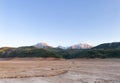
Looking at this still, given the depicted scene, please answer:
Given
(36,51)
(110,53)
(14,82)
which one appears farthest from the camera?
(36,51)

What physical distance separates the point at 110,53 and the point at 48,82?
256 feet

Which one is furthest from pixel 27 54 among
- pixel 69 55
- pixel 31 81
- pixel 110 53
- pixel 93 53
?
pixel 31 81

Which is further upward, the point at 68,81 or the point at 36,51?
the point at 36,51

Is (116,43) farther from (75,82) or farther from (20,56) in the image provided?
(75,82)

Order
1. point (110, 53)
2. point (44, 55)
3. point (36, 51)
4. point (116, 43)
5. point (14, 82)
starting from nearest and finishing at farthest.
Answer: point (14, 82), point (110, 53), point (44, 55), point (36, 51), point (116, 43)

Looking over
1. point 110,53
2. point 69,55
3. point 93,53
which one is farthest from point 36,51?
point 110,53

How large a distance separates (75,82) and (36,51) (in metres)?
90.4

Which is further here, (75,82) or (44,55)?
(44,55)

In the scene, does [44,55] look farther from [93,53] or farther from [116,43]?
[116,43]

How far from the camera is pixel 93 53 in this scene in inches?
3937

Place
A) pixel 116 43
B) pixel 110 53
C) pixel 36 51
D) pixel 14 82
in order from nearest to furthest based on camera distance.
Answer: pixel 14 82 < pixel 110 53 < pixel 36 51 < pixel 116 43

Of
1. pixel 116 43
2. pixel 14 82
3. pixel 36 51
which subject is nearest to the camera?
pixel 14 82

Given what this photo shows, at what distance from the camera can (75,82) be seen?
2241cm

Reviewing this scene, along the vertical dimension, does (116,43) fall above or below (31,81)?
above
